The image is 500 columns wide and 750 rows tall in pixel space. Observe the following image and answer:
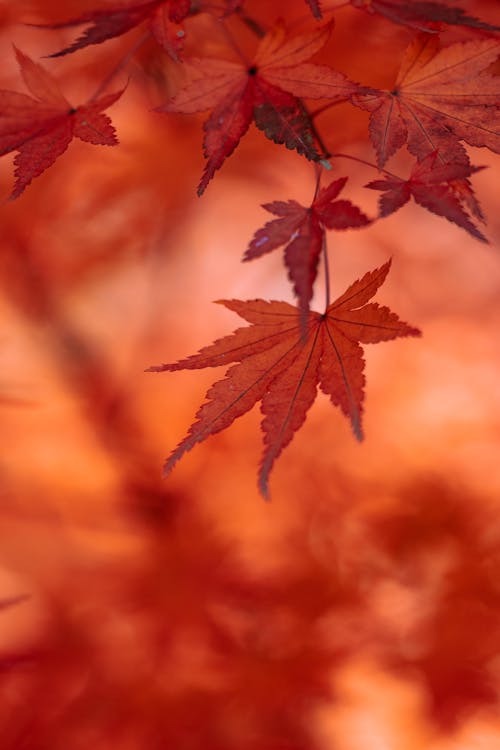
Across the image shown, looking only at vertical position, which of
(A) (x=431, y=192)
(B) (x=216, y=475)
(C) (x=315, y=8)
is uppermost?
(C) (x=315, y=8)

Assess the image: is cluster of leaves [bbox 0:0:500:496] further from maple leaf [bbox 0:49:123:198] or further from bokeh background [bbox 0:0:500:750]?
bokeh background [bbox 0:0:500:750]

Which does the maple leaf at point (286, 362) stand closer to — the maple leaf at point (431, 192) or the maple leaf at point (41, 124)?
the maple leaf at point (431, 192)

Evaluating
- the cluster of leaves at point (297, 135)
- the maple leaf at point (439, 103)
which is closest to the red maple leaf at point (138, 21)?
the cluster of leaves at point (297, 135)

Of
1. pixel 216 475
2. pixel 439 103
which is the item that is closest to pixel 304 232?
pixel 439 103

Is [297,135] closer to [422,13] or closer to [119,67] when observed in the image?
[422,13]

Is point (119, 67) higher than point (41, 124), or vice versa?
point (119, 67)

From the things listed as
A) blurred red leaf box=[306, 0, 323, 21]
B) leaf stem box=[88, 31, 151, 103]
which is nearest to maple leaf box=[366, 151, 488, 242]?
blurred red leaf box=[306, 0, 323, 21]
